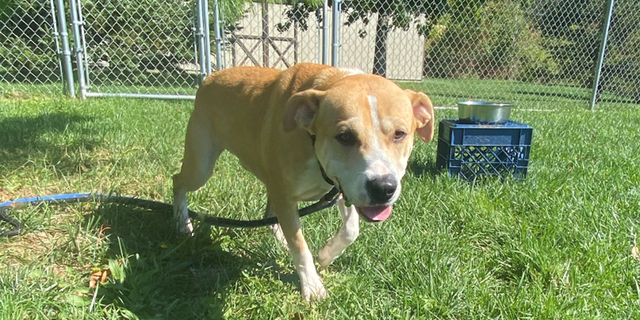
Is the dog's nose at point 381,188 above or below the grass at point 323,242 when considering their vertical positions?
above

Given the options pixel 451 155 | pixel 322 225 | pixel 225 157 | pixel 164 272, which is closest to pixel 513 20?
pixel 451 155

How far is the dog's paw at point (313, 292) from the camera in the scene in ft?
6.81

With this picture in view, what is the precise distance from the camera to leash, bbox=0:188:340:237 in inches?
93.2

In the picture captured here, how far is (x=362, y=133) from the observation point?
188cm

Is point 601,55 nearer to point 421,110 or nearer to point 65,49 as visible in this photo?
point 421,110

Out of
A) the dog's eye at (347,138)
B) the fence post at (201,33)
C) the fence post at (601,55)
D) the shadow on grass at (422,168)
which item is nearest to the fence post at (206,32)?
the fence post at (201,33)

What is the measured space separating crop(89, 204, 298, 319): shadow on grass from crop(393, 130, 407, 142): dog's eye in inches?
38.6

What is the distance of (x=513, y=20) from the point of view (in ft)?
31.4

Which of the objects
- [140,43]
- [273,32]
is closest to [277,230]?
[140,43]

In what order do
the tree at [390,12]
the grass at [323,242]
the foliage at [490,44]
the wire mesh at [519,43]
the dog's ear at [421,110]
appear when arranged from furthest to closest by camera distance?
the foliage at [490,44], the wire mesh at [519,43], the tree at [390,12], the dog's ear at [421,110], the grass at [323,242]

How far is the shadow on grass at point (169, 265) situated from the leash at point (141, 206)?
0.06 metres

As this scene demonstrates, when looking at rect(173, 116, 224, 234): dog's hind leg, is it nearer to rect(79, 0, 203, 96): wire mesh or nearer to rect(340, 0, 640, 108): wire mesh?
rect(79, 0, 203, 96): wire mesh

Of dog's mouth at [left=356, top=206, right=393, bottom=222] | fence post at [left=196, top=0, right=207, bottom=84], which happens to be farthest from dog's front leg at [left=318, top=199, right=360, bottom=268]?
fence post at [left=196, top=0, right=207, bottom=84]

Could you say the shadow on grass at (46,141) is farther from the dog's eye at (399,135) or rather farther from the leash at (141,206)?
the dog's eye at (399,135)
